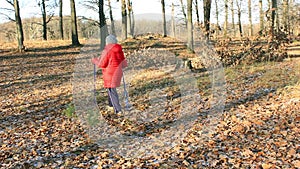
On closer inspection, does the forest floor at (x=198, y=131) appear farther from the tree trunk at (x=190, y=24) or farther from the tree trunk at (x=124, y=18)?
the tree trunk at (x=124, y=18)

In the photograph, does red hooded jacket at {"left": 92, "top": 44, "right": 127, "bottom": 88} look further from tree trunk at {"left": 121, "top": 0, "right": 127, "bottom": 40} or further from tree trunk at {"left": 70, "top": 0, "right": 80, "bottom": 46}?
tree trunk at {"left": 121, "top": 0, "right": 127, "bottom": 40}

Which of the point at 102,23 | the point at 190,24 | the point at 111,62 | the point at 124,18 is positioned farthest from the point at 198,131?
the point at 124,18

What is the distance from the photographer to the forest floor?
514 centimetres

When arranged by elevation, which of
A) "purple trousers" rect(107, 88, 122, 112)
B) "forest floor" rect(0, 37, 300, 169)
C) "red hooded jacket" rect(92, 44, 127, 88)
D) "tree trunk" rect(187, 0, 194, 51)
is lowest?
"forest floor" rect(0, 37, 300, 169)

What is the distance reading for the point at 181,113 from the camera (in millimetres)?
7902

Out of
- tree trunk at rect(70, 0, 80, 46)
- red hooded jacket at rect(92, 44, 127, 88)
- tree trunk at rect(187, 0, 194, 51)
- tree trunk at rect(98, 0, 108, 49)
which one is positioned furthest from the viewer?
tree trunk at rect(70, 0, 80, 46)

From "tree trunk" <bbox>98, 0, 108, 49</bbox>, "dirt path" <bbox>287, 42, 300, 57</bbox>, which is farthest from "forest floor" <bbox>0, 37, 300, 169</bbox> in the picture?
"tree trunk" <bbox>98, 0, 108, 49</bbox>

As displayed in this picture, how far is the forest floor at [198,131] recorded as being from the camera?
5.14 m

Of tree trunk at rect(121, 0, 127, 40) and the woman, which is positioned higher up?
tree trunk at rect(121, 0, 127, 40)

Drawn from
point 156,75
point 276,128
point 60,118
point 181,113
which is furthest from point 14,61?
point 276,128

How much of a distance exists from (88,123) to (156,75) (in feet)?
19.5

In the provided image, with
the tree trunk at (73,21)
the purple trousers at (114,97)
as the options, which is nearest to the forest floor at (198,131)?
the purple trousers at (114,97)

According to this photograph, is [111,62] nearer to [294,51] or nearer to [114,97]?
[114,97]

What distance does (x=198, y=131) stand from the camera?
6.50 m
